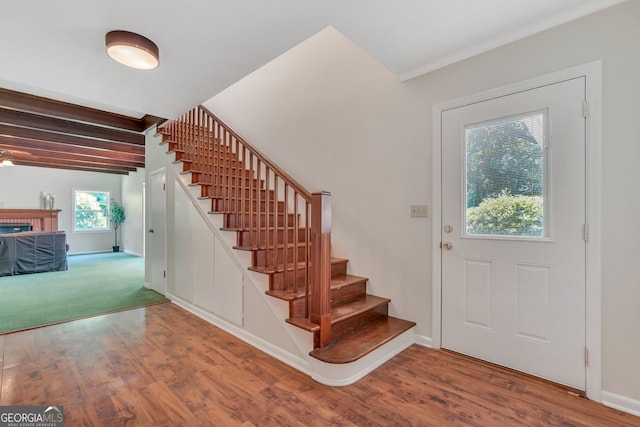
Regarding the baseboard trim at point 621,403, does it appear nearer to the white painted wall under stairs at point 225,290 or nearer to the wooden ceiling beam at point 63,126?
the white painted wall under stairs at point 225,290

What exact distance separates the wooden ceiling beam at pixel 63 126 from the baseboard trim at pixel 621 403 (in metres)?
6.83

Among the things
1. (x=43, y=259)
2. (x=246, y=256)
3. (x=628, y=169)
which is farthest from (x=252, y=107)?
(x=43, y=259)

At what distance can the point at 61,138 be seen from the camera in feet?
17.4

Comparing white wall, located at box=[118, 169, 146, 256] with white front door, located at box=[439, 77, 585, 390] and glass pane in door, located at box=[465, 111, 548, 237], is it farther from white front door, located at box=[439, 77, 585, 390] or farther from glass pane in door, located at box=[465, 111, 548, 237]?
glass pane in door, located at box=[465, 111, 548, 237]

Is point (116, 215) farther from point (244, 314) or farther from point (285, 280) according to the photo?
point (285, 280)

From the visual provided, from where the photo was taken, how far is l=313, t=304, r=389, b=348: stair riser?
2.30 meters

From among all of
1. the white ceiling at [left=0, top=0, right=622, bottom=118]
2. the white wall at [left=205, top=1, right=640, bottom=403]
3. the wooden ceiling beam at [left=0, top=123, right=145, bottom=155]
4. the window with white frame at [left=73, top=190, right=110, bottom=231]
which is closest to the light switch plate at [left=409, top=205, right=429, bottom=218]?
the white wall at [left=205, top=1, right=640, bottom=403]

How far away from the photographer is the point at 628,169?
171 cm

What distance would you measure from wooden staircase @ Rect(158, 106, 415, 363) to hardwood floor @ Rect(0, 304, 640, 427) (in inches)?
10.5

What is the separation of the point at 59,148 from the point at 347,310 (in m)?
7.08

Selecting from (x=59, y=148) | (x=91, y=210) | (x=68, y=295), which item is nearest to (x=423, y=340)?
(x=68, y=295)

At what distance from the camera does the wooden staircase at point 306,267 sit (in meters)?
2.12

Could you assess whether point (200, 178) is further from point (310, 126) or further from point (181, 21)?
point (181, 21)

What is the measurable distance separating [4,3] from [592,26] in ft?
11.7
